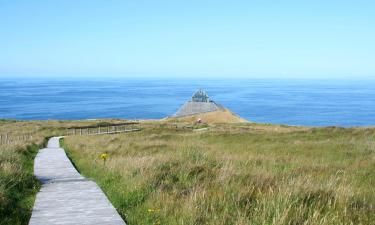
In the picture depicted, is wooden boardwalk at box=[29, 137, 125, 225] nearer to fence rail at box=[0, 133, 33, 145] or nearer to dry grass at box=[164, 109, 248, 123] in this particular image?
fence rail at box=[0, 133, 33, 145]

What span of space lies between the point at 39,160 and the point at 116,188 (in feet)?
28.4

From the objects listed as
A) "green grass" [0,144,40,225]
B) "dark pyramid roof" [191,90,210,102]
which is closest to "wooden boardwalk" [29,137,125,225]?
"green grass" [0,144,40,225]

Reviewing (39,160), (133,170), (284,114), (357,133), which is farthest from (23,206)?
(284,114)

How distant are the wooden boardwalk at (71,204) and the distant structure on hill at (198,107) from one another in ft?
260

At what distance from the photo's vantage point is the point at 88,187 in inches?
370

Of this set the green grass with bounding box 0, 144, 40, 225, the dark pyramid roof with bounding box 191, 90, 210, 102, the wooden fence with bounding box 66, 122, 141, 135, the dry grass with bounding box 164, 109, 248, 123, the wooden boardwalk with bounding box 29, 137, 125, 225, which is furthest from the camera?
the dark pyramid roof with bounding box 191, 90, 210, 102

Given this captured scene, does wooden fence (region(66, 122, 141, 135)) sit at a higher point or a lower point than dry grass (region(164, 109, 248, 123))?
higher

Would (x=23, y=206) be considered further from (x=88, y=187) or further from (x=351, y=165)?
(x=351, y=165)

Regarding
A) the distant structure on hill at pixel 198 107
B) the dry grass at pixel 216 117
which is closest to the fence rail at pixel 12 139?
the dry grass at pixel 216 117

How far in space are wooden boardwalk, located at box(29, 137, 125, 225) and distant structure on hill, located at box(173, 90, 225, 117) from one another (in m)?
79.4

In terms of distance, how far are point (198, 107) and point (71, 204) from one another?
284 ft

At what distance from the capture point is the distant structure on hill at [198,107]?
301 ft

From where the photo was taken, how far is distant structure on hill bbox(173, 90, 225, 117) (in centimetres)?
9162

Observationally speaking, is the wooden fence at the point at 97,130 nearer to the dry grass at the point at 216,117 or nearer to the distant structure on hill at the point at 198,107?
the dry grass at the point at 216,117
